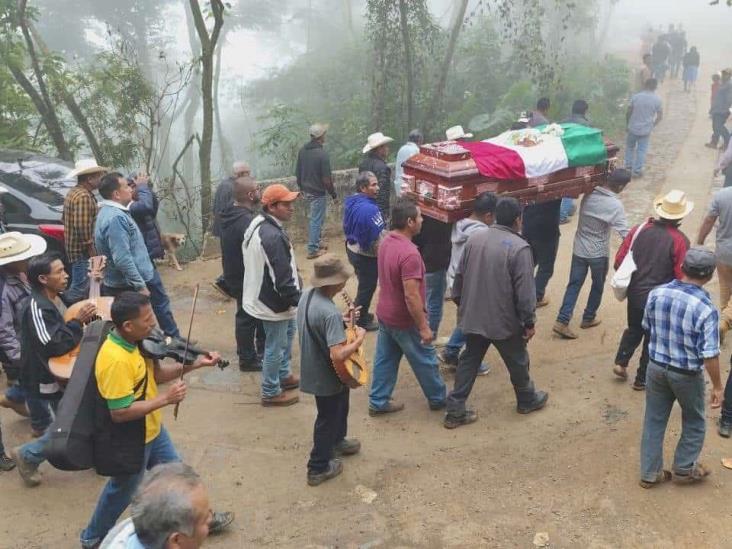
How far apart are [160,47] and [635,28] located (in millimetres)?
26636

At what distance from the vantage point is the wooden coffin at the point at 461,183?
555cm

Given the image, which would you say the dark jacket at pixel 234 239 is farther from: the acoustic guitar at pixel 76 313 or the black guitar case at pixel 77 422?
the black guitar case at pixel 77 422

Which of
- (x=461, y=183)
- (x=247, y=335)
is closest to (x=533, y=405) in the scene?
(x=461, y=183)

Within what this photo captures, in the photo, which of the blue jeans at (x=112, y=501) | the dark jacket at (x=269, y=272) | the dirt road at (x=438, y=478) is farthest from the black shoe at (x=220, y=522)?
the dark jacket at (x=269, y=272)

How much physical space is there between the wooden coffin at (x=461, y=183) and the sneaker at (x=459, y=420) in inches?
65.4

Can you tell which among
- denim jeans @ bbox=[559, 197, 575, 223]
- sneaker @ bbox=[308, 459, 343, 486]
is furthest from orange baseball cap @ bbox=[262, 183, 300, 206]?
denim jeans @ bbox=[559, 197, 575, 223]

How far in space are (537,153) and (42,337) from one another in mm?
4261

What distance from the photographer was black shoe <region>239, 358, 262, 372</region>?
613cm

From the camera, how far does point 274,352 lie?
5.32 meters

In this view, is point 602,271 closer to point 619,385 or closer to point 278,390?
point 619,385

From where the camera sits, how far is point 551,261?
6.92m

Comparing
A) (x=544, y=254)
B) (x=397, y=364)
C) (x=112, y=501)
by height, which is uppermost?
(x=544, y=254)

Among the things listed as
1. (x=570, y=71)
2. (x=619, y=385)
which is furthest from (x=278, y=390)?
(x=570, y=71)

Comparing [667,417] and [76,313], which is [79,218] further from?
[667,417]
